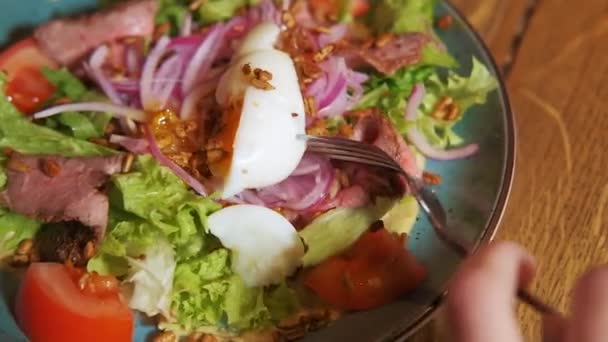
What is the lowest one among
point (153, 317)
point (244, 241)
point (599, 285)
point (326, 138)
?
point (153, 317)

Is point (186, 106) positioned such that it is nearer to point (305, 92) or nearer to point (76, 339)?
point (305, 92)

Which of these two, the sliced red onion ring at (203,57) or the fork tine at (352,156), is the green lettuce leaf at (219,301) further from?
the sliced red onion ring at (203,57)

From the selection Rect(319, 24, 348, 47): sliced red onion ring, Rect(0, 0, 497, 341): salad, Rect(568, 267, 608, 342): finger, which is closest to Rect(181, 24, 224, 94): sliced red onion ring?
Rect(0, 0, 497, 341): salad

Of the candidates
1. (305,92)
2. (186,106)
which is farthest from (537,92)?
(186,106)

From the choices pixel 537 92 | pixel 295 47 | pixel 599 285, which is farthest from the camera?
pixel 537 92

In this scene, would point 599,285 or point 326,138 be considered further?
point 326,138

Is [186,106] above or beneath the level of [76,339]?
above

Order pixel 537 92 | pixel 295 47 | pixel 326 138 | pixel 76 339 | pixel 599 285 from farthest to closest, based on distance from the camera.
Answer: pixel 537 92 < pixel 295 47 < pixel 326 138 < pixel 76 339 < pixel 599 285
